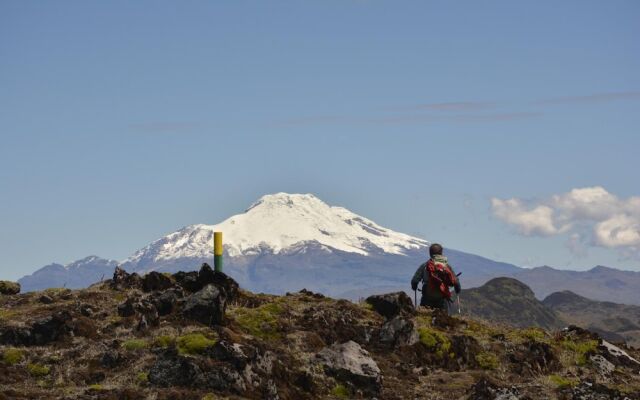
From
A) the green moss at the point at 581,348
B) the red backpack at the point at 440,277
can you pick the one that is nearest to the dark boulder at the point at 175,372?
the green moss at the point at 581,348

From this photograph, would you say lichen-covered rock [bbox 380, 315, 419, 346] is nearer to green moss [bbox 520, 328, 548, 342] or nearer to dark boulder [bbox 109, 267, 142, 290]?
green moss [bbox 520, 328, 548, 342]

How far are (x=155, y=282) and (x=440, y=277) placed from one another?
9.84 meters

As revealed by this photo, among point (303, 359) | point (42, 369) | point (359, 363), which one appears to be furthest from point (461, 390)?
point (42, 369)

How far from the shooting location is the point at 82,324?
2608 centimetres

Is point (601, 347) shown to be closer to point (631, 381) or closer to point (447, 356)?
point (631, 381)

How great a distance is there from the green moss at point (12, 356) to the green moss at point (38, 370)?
0.55m

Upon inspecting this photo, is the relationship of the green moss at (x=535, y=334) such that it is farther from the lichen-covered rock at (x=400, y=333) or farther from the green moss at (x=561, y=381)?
the lichen-covered rock at (x=400, y=333)

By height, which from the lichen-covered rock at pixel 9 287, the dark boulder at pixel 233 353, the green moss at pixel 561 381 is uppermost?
the lichen-covered rock at pixel 9 287

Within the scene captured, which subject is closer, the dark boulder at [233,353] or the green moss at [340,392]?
the dark boulder at [233,353]

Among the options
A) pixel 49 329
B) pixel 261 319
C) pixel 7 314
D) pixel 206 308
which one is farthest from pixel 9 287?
pixel 261 319

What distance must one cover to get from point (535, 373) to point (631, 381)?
273 centimetres

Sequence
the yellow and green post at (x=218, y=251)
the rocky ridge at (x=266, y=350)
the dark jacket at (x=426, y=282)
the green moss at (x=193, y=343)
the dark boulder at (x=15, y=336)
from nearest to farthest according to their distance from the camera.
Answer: the rocky ridge at (x=266, y=350), the green moss at (x=193, y=343), the dark boulder at (x=15, y=336), the dark jacket at (x=426, y=282), the yellow and green post at (x=218, y=251)

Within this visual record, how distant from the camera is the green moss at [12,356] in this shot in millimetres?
23328

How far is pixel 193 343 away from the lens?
75.4 feet
